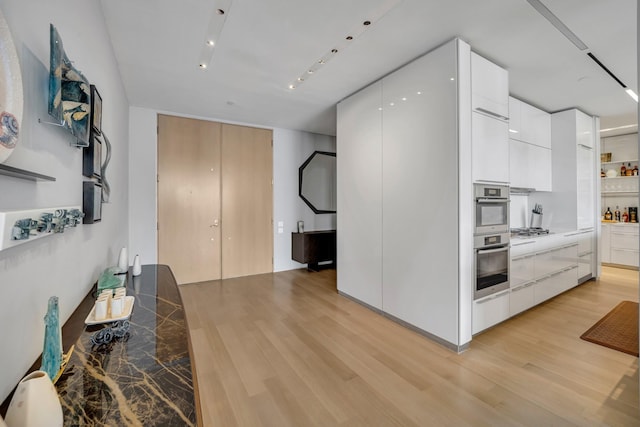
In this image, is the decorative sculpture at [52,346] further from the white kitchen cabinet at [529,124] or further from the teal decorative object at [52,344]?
the white kitchen cabinet at [529,124]

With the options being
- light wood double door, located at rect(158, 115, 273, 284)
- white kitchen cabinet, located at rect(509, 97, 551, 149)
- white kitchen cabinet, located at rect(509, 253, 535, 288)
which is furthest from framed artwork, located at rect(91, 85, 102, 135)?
white kitchen cabinet, located at rect(509, 97, 551, 149)

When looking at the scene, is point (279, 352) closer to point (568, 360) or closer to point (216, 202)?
point (568, 360)

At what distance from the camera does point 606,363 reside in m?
2.21

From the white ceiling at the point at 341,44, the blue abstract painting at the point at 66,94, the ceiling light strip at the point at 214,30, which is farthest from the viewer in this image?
the white ceiling at the point at 341,44

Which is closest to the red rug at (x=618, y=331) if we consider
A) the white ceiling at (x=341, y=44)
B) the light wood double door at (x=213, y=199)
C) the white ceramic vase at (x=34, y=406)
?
the white ceiling at (x=341, y=44)

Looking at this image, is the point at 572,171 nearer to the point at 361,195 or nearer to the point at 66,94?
the point at 361,195

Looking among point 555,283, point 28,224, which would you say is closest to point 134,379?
point 28,224

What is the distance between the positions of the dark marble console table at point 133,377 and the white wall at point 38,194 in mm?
157

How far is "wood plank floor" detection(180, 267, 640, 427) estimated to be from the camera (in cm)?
167

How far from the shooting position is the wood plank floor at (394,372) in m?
1.67

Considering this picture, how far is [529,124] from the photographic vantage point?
3.89m

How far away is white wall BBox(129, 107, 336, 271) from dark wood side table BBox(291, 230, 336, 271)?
20cm

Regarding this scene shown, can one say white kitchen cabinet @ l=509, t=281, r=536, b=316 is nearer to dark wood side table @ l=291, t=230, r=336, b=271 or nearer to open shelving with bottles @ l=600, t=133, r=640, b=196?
dark wood side table @ l=291, t=230, r=336, b=271

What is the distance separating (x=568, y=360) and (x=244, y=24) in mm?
3848
